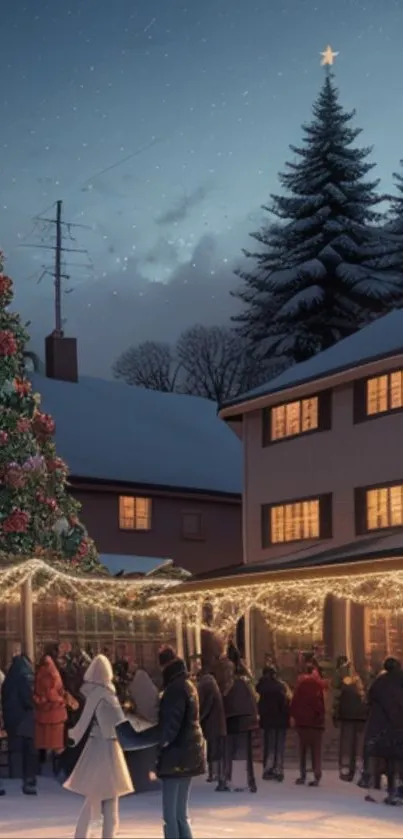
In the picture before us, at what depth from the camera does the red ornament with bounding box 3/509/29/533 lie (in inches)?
946

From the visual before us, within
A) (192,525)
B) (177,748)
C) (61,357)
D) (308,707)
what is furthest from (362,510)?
(177,748)

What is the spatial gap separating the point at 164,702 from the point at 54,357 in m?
34.8

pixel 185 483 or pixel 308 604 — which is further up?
pixel 185 483

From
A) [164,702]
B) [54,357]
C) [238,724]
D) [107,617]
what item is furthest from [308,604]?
[164,702]

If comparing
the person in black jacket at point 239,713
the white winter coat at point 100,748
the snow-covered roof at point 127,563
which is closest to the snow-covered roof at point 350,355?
the snow-covered roof at point 127,563

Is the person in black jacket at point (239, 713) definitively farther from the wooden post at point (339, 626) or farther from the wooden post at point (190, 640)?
the wooden post at point (339, 626)

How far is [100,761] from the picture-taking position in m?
13.1

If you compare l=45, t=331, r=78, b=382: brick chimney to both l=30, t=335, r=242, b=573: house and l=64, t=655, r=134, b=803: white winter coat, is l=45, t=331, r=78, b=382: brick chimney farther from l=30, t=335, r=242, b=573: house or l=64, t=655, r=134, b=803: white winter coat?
l=64, t=655, r=134, b=803: white winter coat

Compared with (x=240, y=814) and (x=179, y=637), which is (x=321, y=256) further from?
(x=240, y=814)

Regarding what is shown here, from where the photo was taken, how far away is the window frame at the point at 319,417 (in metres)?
32.2

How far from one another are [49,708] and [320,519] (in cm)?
1406

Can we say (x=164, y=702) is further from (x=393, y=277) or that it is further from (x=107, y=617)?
(x=393, y=277)

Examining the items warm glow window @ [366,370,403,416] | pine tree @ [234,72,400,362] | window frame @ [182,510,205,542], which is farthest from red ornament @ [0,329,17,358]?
pine tree @ [234,72,400,362]

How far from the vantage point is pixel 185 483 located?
42500mm
